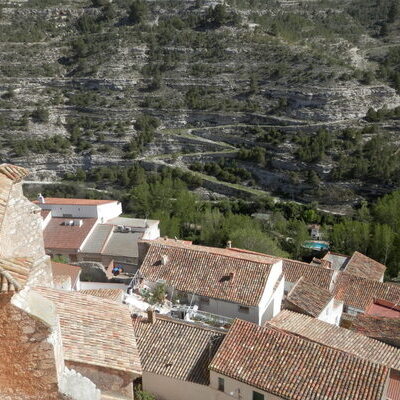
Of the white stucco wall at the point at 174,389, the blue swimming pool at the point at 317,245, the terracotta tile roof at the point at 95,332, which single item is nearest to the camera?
the terracotta tile roof at the point at 95,332

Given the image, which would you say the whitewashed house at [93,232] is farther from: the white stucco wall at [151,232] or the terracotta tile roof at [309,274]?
the terracotta tile roof at [309,274]

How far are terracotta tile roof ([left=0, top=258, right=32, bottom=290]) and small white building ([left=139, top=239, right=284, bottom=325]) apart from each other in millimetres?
15319

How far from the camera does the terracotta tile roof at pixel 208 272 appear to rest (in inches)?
803

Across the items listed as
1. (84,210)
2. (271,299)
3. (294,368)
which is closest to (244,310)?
(271,299)

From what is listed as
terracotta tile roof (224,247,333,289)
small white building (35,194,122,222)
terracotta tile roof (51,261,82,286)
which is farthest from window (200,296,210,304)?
small white building (35,194,122,222)

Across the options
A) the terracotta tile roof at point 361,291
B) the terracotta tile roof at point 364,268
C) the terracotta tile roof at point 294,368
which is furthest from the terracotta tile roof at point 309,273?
the terracotta tile roof at point 294,368

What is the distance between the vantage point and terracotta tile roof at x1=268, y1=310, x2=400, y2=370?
18703 millimetres

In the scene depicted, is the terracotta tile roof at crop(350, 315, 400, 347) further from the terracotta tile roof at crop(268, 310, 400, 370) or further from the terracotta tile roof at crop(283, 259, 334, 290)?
the terracotta tile roof at crop(268, 310, 400, 370)

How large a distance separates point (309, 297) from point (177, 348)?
890cm

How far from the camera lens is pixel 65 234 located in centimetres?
3562

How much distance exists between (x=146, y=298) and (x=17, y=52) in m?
58.1

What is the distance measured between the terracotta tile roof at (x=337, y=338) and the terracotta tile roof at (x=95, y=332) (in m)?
11.6

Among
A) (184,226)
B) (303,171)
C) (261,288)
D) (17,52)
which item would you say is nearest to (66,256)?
(184,226)

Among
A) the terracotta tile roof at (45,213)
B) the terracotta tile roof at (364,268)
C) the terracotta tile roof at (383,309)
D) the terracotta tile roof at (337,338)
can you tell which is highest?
the terracotta tile roof at (337,338)
